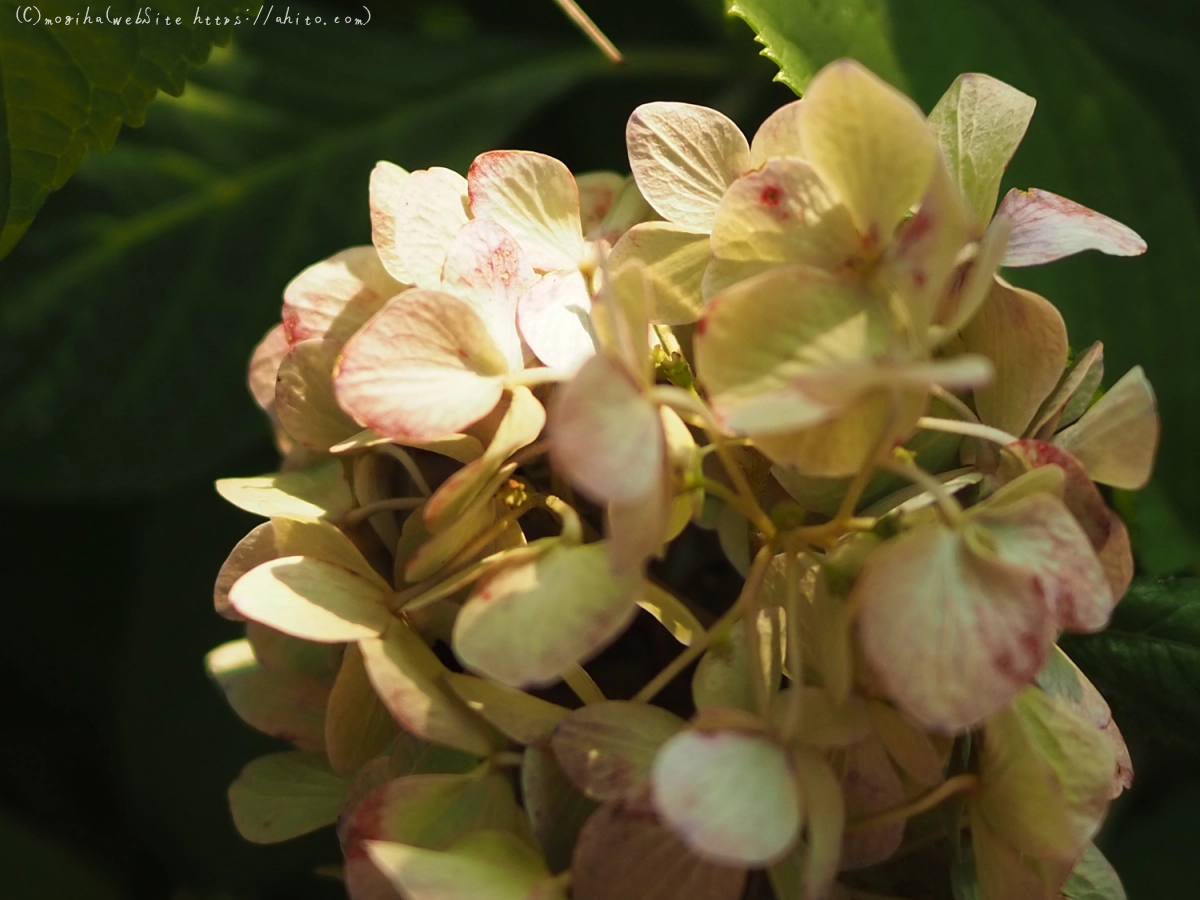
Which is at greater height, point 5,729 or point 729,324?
point 729,324

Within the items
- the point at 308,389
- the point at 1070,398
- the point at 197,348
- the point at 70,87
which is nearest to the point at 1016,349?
the point at 1070,398

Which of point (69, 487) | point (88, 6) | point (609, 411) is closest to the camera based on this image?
point (609, 411)

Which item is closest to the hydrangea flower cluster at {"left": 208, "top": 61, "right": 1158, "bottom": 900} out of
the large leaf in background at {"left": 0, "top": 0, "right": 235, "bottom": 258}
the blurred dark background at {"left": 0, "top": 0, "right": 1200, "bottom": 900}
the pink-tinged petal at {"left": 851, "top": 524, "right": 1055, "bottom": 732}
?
the pink-tinged petal at {"left": 851, "top": 524, "right": 1055, "bottom": 732}

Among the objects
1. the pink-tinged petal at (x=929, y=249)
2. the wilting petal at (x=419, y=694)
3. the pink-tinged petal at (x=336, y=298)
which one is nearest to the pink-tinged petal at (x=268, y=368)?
the pink-tinged petal at (x=336, y=298)

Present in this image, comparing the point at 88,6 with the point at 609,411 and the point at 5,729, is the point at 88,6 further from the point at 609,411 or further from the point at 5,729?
the point at 5,729

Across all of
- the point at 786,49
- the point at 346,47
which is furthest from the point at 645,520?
the point at 346,47

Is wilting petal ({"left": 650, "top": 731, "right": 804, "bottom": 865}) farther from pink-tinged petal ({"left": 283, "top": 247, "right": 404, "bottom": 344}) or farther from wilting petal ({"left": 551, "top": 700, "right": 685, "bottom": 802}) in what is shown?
pink-tinged petal ({"left": 283, "top": 247, "right": 404, "bottom": 344})

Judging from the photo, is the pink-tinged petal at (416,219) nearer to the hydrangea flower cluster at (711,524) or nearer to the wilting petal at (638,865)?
the hydrangea flower cluster at (711,524)
